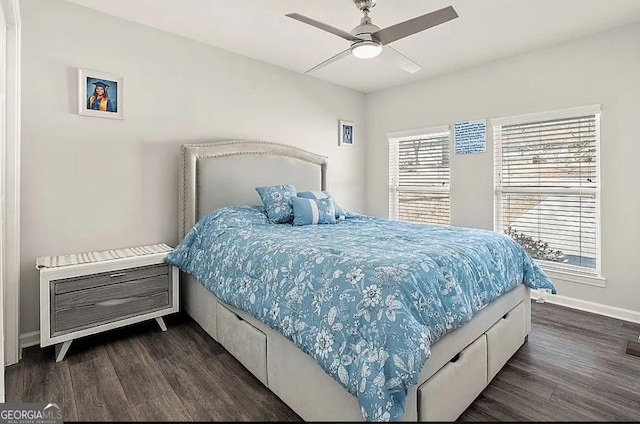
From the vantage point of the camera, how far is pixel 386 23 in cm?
284

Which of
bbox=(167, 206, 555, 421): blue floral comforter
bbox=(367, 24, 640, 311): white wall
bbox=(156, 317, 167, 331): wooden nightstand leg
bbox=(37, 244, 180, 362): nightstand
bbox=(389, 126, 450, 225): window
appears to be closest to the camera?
bbox=(167, 206, 555, 421): blue floral comforter

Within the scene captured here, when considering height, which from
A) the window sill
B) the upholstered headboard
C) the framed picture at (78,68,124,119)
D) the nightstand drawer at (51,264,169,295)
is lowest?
the window sill

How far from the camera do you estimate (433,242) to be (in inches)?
83.0

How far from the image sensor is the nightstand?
7.13 ft

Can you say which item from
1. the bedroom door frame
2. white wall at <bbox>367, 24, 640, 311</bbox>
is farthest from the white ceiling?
the bedroom door frame

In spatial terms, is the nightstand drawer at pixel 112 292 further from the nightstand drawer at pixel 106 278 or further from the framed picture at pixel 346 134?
the framed picture at pixel 346 134

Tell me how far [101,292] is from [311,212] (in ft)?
5.52

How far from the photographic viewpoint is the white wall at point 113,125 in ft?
8.06

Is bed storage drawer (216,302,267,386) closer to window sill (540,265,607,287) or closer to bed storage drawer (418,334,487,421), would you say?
bed storage drawer (418,334,487,421)

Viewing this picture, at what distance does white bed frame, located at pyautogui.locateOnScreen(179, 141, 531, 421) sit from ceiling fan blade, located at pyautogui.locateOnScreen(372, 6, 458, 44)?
172 centimetres

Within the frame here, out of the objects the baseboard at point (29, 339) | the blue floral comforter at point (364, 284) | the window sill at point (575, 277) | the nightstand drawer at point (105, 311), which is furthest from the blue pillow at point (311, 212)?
the window sill at point (575, 277)

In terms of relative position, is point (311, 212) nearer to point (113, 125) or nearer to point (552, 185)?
point (113, 125)

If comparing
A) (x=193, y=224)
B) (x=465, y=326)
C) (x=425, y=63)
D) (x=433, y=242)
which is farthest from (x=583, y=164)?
(x=193, y=224)

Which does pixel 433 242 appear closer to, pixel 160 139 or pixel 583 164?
pixel 583 164
